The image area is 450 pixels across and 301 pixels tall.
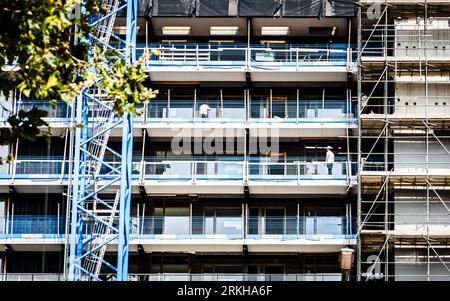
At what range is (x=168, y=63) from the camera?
130 ft

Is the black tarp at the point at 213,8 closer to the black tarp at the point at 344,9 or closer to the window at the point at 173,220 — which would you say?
the black tarp at the point at 344,9

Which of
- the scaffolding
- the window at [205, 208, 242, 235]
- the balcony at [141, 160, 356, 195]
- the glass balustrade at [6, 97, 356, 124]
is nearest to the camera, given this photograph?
the scaffolding

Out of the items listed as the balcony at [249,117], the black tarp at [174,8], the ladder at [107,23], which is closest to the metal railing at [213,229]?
the balcony at [249,117]

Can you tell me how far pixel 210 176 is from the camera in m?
38.6

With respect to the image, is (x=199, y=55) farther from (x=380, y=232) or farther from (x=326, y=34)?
(x=380, y=232)

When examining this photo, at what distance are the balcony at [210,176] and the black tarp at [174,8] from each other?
545 cm

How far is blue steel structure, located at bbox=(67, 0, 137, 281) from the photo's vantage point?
36938 mm

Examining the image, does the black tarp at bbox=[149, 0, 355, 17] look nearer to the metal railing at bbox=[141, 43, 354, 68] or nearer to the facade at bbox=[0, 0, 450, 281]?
the facade at bbox=[0, 0, 450, 281]

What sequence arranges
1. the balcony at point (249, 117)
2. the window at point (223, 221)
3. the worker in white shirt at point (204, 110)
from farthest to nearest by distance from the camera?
the worker in white shirt at point (204, 110) → the balcony at point (249, 117) → the window at point (223, 221)

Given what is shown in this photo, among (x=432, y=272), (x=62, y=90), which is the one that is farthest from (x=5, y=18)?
(x=432, y=272)

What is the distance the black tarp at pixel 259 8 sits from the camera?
39.7 m

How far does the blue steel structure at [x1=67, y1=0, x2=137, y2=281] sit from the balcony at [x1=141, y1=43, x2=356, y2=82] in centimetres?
194

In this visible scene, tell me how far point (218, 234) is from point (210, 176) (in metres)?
2.11

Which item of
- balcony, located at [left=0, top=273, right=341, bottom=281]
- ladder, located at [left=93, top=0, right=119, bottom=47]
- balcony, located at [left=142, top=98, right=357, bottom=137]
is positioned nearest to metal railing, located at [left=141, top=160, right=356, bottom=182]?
balcony, located at [left=142, top=98, right=357, bottom=137]
